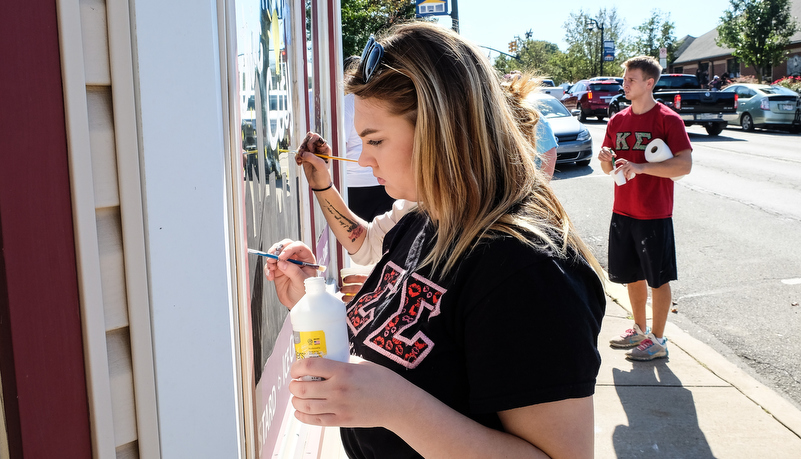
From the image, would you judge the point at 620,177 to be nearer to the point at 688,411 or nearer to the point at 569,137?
the point at 688,411

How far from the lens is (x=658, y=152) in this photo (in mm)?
4441

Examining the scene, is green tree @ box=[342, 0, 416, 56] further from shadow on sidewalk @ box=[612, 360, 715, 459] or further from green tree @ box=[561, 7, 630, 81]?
green tree @ box=[561, 7, 630, 81]

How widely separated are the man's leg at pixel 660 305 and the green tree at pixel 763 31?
119 ft

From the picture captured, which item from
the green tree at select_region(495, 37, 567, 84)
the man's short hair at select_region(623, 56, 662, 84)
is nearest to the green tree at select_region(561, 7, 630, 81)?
the green tree at select_region(495, 37, 567, 84)

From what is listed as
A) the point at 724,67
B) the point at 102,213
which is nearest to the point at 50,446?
the point at 102,213

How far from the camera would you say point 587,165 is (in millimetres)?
14680

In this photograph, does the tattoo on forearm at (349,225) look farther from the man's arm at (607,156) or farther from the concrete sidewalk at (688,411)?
the man's arm at (607,156)

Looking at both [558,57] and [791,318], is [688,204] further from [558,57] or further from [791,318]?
[558,57]

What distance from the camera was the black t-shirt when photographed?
3.71 ft

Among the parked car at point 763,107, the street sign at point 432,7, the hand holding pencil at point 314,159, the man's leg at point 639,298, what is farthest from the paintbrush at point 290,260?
the parked car at point 763,107

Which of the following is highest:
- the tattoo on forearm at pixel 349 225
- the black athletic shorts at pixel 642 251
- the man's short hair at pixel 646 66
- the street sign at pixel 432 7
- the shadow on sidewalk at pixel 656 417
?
the street sign at pixel 432 7

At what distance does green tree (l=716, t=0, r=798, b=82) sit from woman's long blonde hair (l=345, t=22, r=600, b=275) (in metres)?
39.6

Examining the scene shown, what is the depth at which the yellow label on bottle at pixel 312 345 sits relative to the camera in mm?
1187

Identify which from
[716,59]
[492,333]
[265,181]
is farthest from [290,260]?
[716,59]
